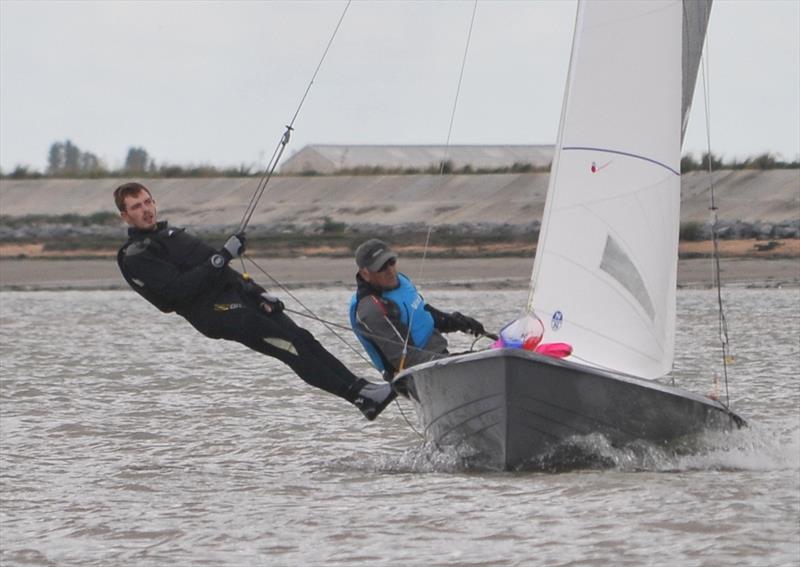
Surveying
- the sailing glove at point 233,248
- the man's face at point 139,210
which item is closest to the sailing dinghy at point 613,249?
the sailing glove at point 233,248

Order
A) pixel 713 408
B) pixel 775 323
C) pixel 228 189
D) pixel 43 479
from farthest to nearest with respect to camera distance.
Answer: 1. pixel 228 189
2. pixel 775 323
3. pixel 43 479
4. pixel 713 408

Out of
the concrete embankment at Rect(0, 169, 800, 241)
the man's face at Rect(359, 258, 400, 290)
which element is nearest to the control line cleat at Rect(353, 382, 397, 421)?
the man's face at Rect(359, 258, 400, 290)

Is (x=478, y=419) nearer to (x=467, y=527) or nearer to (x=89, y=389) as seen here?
(x=467, y=527)

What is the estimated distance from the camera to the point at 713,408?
10125mm

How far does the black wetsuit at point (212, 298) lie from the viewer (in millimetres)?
10180

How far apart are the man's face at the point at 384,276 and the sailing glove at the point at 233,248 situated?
76cm

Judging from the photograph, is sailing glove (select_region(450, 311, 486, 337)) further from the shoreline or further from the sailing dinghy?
the shoreline

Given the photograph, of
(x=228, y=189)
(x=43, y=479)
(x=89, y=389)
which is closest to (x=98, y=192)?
(x=228, y=189)

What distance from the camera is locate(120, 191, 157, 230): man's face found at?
10.1 metres

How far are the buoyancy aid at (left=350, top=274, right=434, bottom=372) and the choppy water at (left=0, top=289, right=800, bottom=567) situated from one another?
2.10 feet

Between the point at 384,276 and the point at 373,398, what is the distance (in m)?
Answer: 0.73

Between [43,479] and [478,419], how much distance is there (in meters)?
2.82

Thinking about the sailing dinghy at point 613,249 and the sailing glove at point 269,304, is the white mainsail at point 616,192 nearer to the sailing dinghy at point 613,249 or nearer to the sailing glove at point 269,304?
the sailing dinghy at point 613,249

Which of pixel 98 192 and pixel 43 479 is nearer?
pixel 43 479
